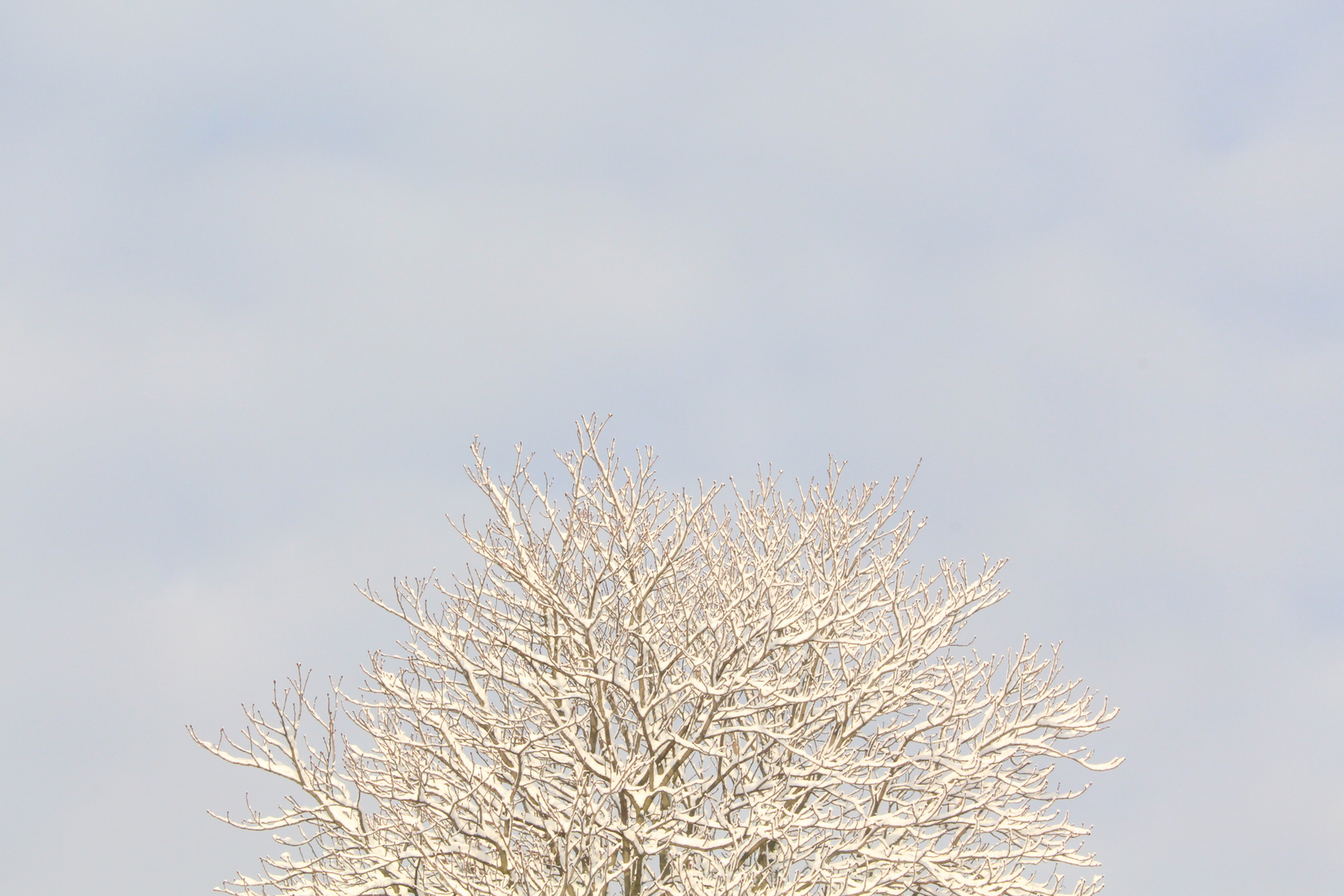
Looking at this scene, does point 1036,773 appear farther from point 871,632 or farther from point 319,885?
point 319,885

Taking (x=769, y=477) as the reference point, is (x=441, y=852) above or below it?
below

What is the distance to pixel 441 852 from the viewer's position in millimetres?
10406

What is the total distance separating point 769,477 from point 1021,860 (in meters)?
5.17

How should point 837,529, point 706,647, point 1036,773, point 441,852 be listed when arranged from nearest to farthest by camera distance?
point 441,852 → point 706,647 → point 1036,773 → point 837,529

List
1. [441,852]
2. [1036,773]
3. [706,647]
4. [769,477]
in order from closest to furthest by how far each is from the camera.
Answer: [441,852] → [706,647] → [1036,773] → [769,477]

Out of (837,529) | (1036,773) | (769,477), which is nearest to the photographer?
(1036,773)

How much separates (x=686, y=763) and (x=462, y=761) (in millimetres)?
2162

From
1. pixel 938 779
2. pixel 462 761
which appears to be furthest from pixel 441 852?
pixel 938 779

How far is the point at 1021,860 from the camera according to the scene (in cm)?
1167

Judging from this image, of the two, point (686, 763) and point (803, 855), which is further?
point (686, 763)

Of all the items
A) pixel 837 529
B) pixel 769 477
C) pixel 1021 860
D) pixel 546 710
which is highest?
pixel 769 477

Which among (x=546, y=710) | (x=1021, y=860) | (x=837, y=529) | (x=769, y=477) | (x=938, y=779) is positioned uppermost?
(x=769, y=477)

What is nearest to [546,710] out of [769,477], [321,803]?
[321,803]

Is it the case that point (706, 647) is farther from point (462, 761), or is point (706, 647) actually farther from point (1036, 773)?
point (1036, 773)
